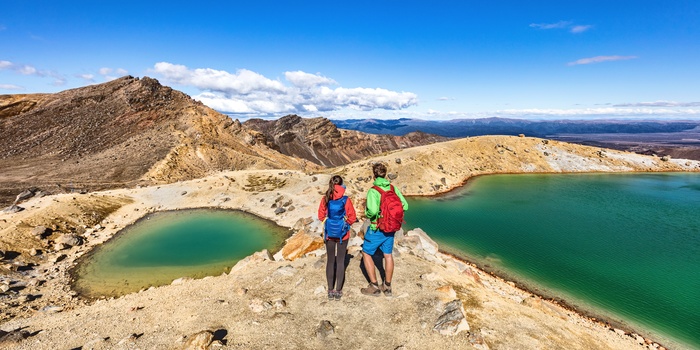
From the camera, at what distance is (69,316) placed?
1131 centimetres

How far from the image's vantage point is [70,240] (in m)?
24.4

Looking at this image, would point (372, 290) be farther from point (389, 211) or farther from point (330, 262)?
point (389, 211)

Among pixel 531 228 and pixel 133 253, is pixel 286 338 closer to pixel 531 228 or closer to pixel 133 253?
pixel 133 253

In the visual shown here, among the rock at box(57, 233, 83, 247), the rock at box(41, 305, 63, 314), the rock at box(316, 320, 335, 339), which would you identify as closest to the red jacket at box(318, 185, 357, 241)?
the rock at box(316, 320, 335, 339)

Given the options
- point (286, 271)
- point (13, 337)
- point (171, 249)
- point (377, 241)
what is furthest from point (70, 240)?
point (377, 241)

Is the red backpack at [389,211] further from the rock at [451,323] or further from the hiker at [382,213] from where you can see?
the rock at [451,323]

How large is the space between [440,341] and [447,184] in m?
47.1

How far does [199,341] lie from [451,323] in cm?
779

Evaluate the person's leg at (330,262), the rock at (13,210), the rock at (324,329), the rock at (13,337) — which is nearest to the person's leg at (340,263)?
the person's leg at (330,262)

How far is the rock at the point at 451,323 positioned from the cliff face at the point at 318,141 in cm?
13882

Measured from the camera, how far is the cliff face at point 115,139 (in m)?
53.0

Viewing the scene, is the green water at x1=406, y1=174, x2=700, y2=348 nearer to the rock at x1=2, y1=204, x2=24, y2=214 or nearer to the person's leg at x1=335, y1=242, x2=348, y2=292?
the person's leg at x1=335, y1=242, x2=348, y2=292

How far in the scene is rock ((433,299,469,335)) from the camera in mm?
9625

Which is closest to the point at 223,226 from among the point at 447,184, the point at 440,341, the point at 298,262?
the point at 298,262
